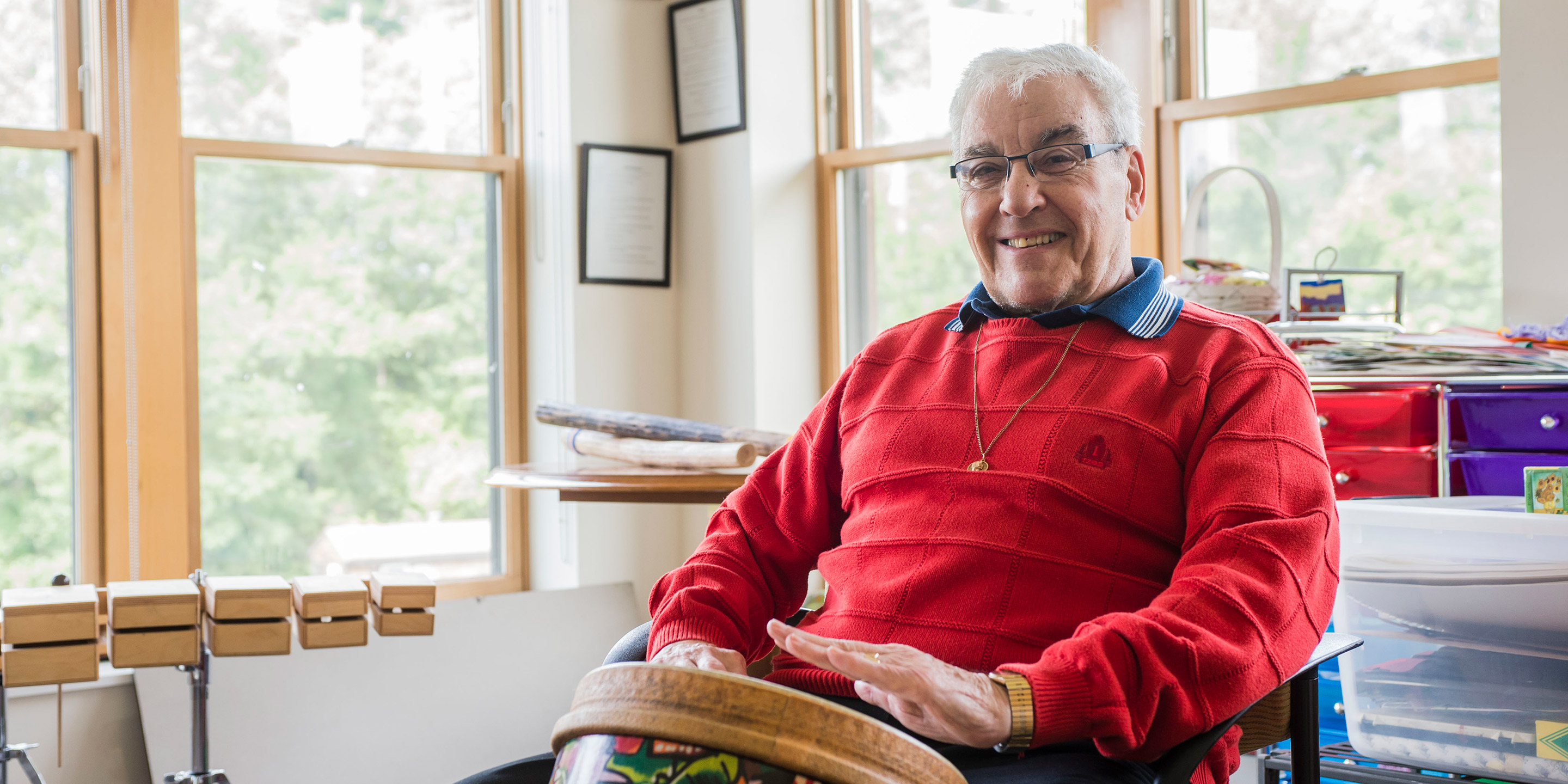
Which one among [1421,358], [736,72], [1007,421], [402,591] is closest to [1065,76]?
[1007,421]

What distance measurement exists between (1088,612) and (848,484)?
1.29ft

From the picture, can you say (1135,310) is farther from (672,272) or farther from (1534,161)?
(672,272)

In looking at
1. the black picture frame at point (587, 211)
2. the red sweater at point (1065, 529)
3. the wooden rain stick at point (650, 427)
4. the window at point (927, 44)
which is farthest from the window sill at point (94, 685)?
the window at point (927, 44)

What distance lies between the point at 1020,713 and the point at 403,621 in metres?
1.64

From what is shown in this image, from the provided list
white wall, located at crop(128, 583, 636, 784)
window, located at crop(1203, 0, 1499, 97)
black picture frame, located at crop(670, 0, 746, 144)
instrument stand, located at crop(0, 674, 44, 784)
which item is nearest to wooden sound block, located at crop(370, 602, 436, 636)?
instrument stand, located at crop(0, 674, 44, 784)

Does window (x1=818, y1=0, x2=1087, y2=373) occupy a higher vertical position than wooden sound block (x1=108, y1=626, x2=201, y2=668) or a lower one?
higher

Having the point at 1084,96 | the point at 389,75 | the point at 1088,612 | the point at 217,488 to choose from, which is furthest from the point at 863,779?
the point at 389,75

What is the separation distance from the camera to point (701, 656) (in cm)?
146

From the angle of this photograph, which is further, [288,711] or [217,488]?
[217,488]

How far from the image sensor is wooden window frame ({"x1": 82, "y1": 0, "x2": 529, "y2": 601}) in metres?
3.20

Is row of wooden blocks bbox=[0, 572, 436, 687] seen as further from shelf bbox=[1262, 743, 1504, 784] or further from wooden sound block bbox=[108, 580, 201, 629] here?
shelf bbox=[1262, 743, 1504, 784]

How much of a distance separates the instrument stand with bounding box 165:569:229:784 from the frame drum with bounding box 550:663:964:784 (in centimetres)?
156

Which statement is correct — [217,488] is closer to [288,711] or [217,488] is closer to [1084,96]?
[288,711]

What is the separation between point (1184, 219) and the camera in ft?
8.96
